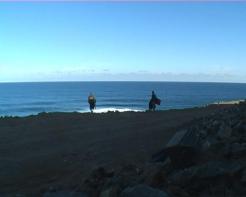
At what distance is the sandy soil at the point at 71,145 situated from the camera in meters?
14.3

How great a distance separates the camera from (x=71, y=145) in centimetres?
1873

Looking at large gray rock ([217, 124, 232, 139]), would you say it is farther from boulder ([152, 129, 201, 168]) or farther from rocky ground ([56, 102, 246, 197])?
boulder ([152, 129, 201, 168])

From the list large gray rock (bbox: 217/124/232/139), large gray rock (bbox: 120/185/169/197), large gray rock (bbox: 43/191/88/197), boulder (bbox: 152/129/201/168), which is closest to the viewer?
large gray rock (bbox: 120/185/169/197)

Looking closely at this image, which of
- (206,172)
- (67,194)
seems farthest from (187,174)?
(67,194)

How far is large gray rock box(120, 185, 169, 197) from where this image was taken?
9.00m

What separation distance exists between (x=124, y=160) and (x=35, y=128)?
32.0 feet

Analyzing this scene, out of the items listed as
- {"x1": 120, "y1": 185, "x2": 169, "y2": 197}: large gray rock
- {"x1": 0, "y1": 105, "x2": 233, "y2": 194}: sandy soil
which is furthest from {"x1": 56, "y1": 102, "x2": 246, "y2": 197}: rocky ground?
{"x1": 0, "y1": 105, "x2": 233, "y2": 194}: sandy soil

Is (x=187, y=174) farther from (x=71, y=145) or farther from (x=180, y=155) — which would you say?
(x=71, y=145)

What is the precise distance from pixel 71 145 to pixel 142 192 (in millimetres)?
9864

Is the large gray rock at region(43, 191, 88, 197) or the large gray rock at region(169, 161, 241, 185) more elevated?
the large gray rock at region(169, 161, 241, 185)

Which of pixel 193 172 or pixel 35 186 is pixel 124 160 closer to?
pixel 35 186

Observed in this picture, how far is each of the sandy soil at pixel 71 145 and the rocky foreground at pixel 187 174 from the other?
1.52m

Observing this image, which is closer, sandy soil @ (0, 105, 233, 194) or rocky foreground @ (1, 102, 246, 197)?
rocky foreground @ (1, 102, 246, 197)

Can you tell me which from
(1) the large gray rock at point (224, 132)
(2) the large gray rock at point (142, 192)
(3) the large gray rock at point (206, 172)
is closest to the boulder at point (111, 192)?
(2) the large gray rock at point (142, 192)
